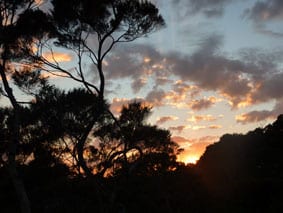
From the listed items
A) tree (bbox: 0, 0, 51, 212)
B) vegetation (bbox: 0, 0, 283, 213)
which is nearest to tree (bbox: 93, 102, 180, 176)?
vegetation (bbox: 0, 0, 283, 213)

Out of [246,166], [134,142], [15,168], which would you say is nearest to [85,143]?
[134,142]

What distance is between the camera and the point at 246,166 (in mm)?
31812

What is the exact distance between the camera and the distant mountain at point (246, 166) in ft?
59.4

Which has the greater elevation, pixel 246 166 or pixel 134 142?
pixel 246 166

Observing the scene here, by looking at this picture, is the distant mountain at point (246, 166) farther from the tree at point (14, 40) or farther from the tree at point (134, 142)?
the tree at point (14, 40)

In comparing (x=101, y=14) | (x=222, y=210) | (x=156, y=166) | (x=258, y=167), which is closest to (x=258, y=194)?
(x=222, y=210)

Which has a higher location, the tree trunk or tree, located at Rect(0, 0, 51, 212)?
tree, located at Rect(0, 0, 51, 212)

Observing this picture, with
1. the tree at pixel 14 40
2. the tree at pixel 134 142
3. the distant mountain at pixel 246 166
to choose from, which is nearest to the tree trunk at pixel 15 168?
the tree at pixel 14 40

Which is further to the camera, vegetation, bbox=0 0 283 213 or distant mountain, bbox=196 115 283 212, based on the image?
distant mountain, bbox=196 115 283 212

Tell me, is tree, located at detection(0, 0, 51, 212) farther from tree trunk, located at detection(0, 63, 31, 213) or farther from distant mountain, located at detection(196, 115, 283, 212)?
distant mountain, located at detection(196, 115, 283, 212)

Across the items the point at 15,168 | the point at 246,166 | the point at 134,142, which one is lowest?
the point at 15,168

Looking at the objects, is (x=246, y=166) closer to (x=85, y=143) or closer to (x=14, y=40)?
(x=85, y=143)

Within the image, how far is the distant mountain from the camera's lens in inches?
713

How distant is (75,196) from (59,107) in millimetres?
8477
